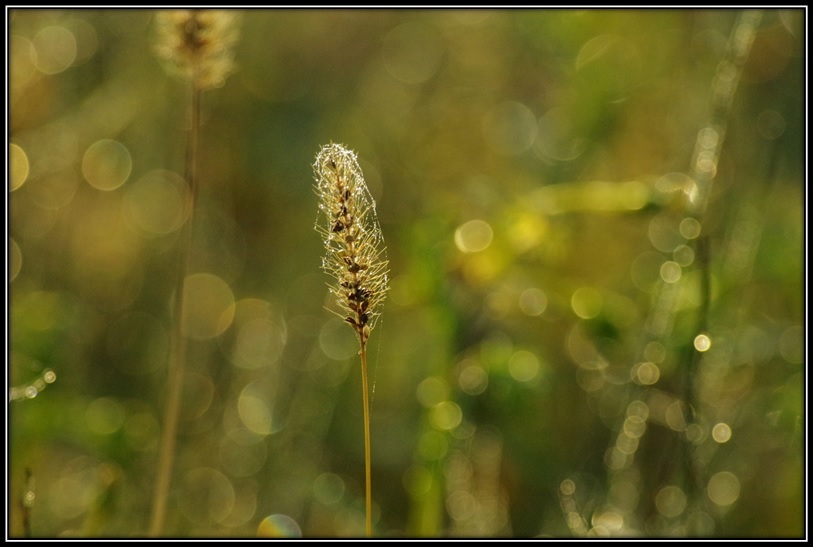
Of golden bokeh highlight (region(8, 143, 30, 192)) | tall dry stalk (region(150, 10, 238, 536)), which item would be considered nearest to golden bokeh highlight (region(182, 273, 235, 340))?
golden bokeh highlight (region(8, 143, 30, 192))

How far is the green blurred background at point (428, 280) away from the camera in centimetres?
153

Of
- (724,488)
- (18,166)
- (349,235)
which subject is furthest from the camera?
(18,166)

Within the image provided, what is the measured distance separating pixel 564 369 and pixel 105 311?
1358 mm

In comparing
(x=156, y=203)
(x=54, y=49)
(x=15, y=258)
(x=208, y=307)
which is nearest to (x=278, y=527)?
(x=208, y=307)

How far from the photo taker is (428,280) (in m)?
1.37

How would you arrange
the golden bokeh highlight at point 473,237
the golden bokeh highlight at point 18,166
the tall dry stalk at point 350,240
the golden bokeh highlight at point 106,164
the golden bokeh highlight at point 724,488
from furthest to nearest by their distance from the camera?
the golden bokeh highlight at point 106,164, the golden bokeh highlight at point 18,166, the golden bokeh highlight at point 724,488, the golden bokeh highlight at point 473,237, the tall dry stalk at point 350,240

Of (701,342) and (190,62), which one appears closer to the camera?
(190,62)

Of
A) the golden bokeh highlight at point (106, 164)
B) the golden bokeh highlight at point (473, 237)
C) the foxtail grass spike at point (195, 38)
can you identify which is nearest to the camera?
the foxtail grass spike at point (195, 38)

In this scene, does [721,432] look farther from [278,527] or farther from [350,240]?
[350,240]

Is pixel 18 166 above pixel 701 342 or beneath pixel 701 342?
above

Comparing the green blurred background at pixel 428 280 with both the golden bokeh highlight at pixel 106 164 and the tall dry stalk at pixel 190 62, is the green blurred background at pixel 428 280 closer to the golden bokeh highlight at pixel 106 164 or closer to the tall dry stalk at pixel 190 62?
the golden bokeh highlight at pixel 106 164

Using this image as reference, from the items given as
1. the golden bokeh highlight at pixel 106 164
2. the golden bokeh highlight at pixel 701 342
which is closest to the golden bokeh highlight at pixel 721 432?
the golden bokeh highlight at pixel 701 342

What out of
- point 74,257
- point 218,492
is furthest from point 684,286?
point 74,257

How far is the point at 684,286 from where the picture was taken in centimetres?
149
